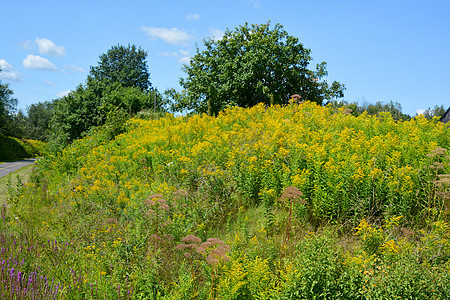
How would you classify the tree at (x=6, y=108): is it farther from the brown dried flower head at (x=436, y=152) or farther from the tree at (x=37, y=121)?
the brown dried flower head at (x=436, y=152)

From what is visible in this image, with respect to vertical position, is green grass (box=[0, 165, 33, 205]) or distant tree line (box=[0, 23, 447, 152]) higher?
distant tree line (box=[0, 23, 447, 152])

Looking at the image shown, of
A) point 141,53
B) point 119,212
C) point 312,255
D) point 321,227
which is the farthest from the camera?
point 141,53

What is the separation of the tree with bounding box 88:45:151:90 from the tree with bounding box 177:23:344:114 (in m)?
34.2

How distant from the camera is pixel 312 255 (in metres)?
3.81

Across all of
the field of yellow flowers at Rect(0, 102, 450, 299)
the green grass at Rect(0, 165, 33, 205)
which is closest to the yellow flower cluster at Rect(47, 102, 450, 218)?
the field of yellow flowers at Rect(0, 102, 450, 299)

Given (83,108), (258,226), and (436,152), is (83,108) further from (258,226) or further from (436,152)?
(436,152)

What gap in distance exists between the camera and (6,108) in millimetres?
46812

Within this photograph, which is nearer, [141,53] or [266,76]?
[266,76]

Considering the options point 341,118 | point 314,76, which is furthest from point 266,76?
point 341,118

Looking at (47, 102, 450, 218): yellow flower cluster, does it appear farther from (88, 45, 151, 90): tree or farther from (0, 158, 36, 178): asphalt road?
(88, 45, 151, 90): tree

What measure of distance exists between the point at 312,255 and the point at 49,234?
508 cm

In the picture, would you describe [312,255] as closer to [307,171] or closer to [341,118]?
[307,171]

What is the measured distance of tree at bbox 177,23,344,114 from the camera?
59.5ft

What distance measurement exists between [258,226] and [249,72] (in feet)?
43.7
